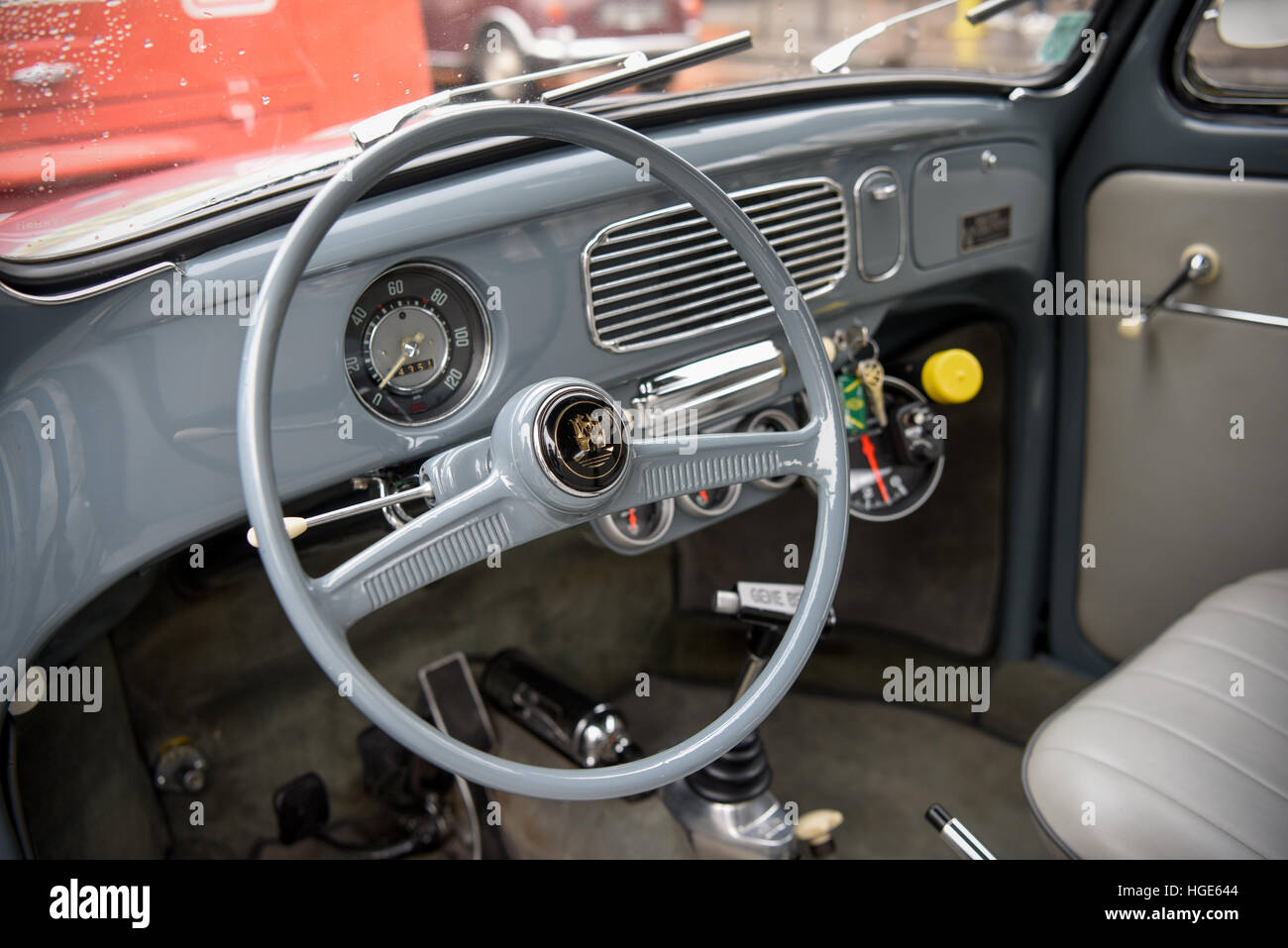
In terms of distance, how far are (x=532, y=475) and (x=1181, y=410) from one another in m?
1.41

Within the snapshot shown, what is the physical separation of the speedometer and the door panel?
1.29 m

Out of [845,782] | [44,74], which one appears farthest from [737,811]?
[44,74]

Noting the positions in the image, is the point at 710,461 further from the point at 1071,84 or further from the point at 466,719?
the point at 1071,84

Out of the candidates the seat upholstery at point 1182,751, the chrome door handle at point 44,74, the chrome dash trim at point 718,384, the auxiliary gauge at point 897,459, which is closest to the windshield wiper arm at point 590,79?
the chrome door handle at point 44,74

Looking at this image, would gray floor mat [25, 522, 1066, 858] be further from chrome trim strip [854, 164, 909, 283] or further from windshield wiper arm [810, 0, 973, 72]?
windshield wiper arm [810, 0, 973, 72]

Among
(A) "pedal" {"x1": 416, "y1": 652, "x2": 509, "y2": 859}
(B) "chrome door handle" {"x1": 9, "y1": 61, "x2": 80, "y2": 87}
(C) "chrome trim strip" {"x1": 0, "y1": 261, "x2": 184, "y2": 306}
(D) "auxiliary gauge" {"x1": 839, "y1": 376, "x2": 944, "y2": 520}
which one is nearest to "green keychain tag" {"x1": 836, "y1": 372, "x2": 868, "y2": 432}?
(D) "auxiliary gauge" {"x1": 839, "y1": 376, "x2": 944, "y2": 520}

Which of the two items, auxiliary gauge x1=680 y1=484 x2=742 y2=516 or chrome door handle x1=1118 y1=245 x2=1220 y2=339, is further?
chrome door handle x1=1118 y1=245 x2=1220 y2=339

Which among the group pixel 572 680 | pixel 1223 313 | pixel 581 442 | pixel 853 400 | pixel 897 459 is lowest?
pixel 572 680

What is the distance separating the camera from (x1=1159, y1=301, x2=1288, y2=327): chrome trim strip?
165 centimetres

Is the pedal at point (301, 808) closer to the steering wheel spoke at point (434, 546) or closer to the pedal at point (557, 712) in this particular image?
the pedal at point (557, 712)

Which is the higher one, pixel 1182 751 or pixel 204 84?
pixel 204 84

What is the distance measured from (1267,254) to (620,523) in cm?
118

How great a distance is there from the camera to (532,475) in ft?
3.16
